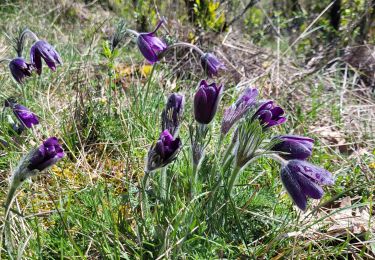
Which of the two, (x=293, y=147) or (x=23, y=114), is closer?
(x=293, y=147)

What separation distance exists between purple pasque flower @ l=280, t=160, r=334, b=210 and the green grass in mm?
111

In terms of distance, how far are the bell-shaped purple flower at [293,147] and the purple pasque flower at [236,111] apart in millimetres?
221

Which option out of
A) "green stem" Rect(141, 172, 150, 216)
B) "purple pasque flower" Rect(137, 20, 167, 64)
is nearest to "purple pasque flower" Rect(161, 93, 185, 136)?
"green stem" Rect(141, 172, 150, 216)

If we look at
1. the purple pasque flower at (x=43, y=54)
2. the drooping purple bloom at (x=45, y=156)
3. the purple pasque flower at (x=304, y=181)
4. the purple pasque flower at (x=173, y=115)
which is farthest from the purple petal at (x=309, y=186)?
the purple pasque flower at (x=43, y=54)

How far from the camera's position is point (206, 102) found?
1639 millimetres

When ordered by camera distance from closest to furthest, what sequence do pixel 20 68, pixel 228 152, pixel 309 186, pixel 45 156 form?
pixel 45 156 → pixel 309 186 → pixel 228 152 → pixel 20 68

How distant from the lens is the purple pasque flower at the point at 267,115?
164cm

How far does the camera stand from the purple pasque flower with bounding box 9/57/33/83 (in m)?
2.29

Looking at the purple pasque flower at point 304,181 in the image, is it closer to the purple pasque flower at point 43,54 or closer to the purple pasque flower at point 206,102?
the purple pasque flower at point 206,102

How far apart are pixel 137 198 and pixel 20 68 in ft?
3.15

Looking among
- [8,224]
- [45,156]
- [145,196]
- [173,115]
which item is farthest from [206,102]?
[8,224]

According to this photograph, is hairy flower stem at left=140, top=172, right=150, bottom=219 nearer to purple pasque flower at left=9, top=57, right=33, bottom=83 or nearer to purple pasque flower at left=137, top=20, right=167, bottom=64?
purple pasque flower at left=137, top=20, right=167, bottom=64

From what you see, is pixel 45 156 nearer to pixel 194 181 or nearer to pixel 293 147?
pixel 194 181

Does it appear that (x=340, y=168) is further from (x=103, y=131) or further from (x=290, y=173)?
(x=103, y=131)
